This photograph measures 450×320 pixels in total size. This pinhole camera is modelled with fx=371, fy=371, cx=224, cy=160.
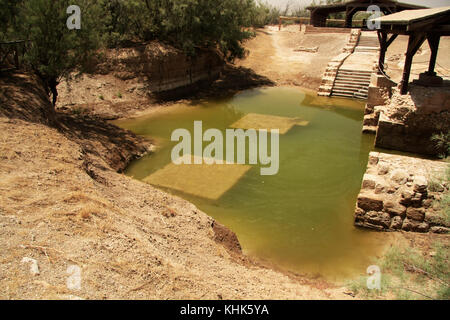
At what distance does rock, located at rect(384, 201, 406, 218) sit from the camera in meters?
7.77

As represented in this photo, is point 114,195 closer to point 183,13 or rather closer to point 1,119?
point 1,119

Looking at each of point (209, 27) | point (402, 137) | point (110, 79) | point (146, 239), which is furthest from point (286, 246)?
point (209, 27)

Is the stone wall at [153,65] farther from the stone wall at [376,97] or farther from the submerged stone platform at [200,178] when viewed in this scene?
the stone wall at [376,97]

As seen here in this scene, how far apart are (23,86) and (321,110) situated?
11.8 meters

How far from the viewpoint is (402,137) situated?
468 inches

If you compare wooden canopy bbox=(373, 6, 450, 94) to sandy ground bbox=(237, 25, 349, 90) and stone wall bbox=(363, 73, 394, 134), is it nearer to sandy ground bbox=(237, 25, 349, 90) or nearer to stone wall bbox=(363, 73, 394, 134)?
stone wall bbox=(363, 73, 394, 134)

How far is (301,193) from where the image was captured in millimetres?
9617

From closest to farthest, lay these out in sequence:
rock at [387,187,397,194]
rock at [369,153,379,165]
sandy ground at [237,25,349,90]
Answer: rock at [387,187,397,194], rock at [369,153,379,165], sandy ground at [237,25,349,90]

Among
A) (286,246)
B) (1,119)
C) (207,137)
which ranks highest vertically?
(1,119)

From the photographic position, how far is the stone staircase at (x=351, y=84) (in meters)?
18.3

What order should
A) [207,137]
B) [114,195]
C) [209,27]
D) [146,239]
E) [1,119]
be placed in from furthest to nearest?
[209,27] < [207,137] < [1,119] < [114,195] < [146,239]

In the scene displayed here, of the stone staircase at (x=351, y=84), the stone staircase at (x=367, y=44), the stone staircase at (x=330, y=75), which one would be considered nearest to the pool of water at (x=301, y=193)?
the stone staircase at (x=351, y=84)

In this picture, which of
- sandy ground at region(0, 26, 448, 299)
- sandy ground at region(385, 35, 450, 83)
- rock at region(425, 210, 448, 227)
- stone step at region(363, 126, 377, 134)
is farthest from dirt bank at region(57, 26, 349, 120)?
rock at region(425, 210, 448, 227)

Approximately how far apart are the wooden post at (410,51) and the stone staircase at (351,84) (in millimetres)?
6315
